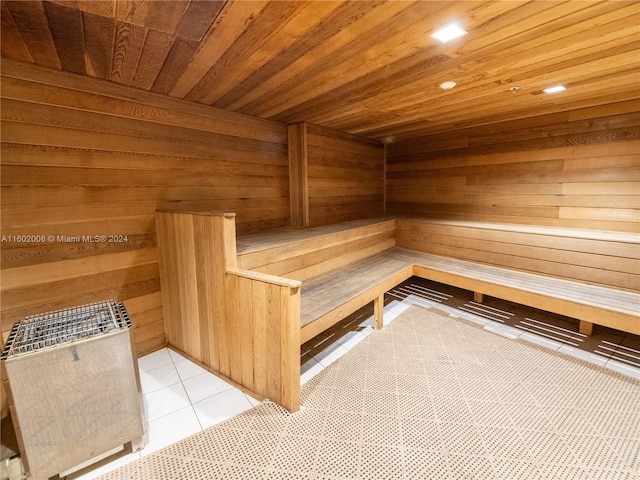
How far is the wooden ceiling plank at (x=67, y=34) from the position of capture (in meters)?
1.28

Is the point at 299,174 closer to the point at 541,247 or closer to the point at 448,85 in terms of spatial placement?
the point at 448,85

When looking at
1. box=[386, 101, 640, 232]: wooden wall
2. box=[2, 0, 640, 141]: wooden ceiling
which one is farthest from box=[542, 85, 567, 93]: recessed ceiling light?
box=[386, 101, 640, 232]: wooden wall

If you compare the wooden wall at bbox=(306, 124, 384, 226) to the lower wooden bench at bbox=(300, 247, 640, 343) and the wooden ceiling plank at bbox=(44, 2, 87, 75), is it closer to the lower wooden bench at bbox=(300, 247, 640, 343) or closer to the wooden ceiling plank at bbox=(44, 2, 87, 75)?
the lower wooden bench at bbox=(300, 247, 640, 343)

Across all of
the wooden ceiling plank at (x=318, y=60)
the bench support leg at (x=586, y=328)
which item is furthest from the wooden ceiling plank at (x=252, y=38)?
the bench support leg at (x=586, y=328)

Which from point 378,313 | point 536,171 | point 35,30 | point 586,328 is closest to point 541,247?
point 586,328

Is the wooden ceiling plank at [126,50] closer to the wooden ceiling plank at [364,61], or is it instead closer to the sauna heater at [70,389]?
the wooden ceiling plank at [364,61]

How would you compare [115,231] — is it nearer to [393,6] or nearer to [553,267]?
[393,6]

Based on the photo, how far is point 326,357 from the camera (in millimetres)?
2420

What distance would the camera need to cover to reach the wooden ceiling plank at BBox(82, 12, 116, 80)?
135cm

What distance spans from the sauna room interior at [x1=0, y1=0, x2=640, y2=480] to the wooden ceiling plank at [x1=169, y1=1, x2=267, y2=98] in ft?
0.05

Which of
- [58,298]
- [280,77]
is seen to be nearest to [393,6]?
[280,77]

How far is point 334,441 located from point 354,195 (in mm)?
3148

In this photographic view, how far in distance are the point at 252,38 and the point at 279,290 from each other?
130 cm

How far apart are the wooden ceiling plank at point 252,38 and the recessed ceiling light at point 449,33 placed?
687mm
